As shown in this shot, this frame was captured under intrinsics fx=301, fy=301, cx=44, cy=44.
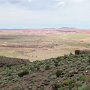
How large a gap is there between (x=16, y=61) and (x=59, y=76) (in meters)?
19.4

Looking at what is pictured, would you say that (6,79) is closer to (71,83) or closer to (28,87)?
(28,87)

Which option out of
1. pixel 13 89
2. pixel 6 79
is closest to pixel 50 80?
pixel 13 89

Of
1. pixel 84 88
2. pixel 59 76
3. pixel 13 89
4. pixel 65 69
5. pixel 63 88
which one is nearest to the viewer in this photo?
pixel 84 88

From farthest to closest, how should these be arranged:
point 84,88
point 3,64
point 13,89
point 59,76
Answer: point 3,64, point 59,76, point 13,89, point 84,88

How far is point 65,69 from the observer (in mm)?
19469

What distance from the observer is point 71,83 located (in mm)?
14234

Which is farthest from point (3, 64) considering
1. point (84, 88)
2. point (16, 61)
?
point (84, 88)

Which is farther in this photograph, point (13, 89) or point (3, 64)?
point (3, 64)

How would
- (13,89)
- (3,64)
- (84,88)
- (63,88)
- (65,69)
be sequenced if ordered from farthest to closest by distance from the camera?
(3,64) → (65,69) → (13,89) → (63,88) → (84,88)

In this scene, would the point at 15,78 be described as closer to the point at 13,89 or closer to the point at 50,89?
the point at 13,89

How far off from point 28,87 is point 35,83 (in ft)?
2.34

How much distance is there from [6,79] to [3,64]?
14400 mm

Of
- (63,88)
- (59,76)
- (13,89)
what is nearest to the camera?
(63,88)

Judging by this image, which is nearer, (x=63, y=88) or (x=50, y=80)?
(x=63, y=88)
